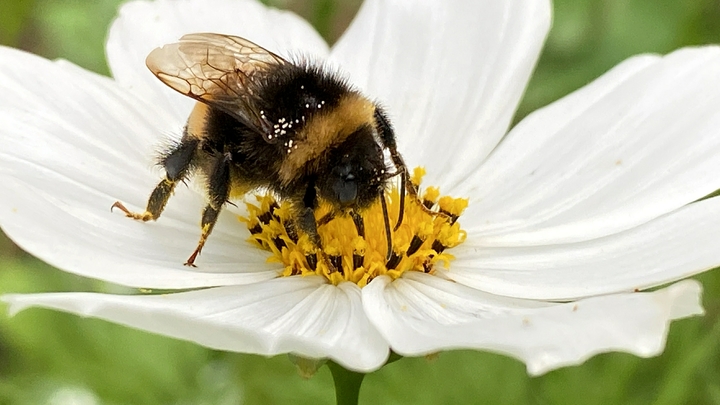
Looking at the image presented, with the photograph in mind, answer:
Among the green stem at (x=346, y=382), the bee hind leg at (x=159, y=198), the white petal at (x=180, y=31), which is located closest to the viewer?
the green stem at (x=346, y=382)

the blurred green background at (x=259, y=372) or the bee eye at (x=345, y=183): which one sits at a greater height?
the bee eye at (x=345, y=183)

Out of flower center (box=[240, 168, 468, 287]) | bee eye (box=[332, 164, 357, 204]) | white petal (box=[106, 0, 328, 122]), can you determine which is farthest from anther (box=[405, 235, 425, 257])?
white petal (box=[106, 0, 328, 122])

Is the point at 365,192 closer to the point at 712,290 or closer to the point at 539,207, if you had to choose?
the point at 539,207

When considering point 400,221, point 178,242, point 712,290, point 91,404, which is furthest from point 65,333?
point 712,290

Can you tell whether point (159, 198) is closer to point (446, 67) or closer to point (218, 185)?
point (218, 185)

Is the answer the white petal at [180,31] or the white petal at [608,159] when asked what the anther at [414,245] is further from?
the white petal at [180,31]

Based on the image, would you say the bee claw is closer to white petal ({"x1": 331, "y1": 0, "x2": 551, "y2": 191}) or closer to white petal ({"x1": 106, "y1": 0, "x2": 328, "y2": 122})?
white petal ({"x1": 106, "y1": 0, "x2": 328, "y2": 122})

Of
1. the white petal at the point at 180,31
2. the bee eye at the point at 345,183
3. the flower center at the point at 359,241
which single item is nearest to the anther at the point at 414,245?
the flower center at the point at 359,241
